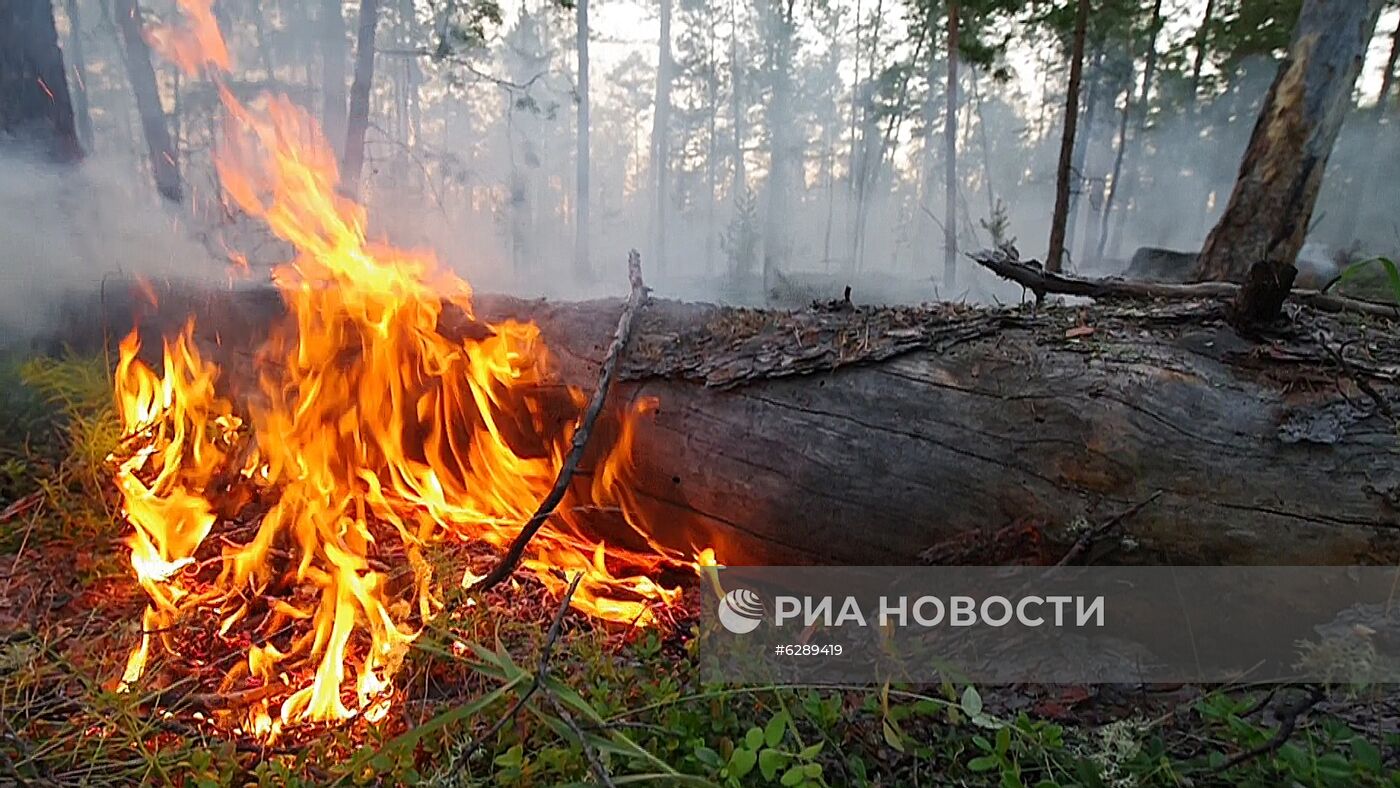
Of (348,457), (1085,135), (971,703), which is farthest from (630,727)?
(1085,135)

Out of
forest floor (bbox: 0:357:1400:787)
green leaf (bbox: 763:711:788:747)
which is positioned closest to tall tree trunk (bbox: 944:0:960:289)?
forest floor (bbox: 0:357:1400:787)

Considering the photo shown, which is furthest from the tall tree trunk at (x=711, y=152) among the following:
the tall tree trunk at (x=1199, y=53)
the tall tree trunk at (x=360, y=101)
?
the tall tree trunk at (x=1199, y=53)

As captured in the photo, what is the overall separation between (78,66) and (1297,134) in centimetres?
1016

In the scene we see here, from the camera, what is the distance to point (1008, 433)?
2.03m

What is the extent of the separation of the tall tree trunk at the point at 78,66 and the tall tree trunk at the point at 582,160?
5609 mm

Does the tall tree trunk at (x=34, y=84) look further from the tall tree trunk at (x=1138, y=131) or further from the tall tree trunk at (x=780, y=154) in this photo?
the tall tree trunk at (x=1138, y=131)

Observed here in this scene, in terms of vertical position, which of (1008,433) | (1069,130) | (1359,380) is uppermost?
(1069,130)

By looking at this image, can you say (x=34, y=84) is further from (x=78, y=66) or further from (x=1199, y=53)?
(x=1199, y=53)

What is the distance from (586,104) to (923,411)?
10652mm

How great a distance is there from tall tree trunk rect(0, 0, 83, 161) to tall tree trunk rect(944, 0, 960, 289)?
949cm

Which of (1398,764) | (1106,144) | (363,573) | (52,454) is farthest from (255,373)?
(1106,144)

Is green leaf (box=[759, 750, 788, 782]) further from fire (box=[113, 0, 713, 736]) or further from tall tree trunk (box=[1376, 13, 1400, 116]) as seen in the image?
tall tree trunk (box=[1376, 13, 1400, 116])

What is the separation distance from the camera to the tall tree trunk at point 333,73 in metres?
7.71

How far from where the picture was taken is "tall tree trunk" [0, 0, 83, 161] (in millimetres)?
4543
